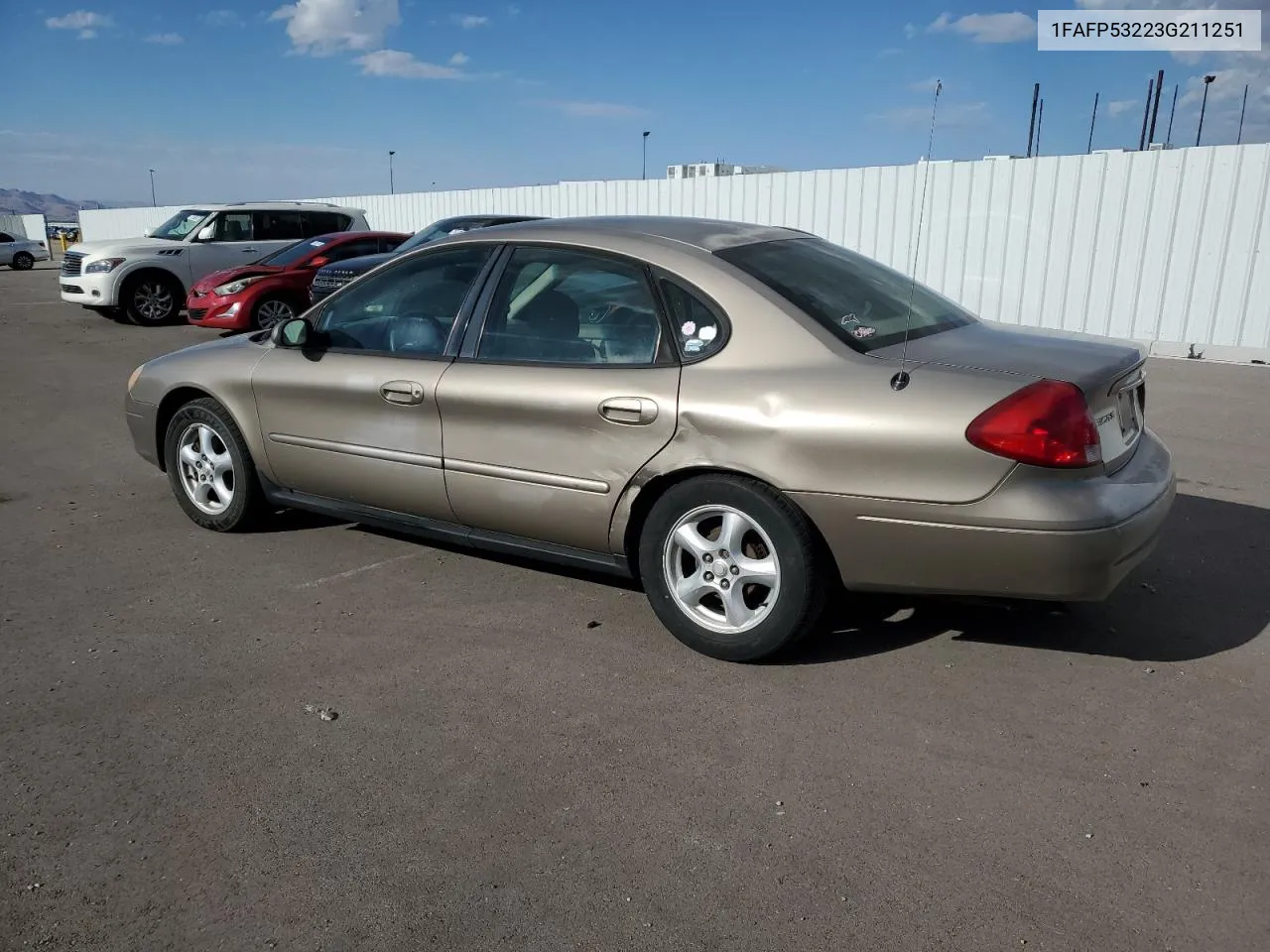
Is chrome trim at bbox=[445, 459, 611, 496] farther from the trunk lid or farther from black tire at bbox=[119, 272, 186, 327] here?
black tire at bbox=[119, 272, 186, 327]

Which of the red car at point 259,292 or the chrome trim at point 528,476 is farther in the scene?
the red car at point 259,292

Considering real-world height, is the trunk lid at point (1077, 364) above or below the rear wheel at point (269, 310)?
above

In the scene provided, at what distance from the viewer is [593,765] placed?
322 cm

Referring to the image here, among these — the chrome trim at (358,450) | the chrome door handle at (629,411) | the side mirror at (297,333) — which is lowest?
the chrome trim at (358,450)

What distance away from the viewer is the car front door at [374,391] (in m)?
4.58

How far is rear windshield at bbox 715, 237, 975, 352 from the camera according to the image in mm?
3885

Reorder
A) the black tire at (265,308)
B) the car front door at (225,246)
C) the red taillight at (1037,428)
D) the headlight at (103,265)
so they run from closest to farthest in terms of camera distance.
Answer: the red taillight at (1037,428) < the black tire at (265,308) < the headlight at (103,265) < the car front door at (225,246)

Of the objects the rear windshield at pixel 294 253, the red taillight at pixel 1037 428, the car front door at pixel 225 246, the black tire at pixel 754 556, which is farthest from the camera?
the car front door at pixel 225 246

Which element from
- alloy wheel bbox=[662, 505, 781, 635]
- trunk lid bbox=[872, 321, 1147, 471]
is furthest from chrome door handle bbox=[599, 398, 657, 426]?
trunk lid bbox=[872, 321, 1147, 471]

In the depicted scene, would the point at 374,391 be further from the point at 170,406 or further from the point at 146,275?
the point at 146,275

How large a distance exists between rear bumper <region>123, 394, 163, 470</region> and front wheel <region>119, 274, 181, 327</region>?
1163 cm

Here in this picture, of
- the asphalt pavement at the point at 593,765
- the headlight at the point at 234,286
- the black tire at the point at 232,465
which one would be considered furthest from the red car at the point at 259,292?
the asphalt pavement at the point at 593,765

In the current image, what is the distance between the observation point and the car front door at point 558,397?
3977 millimetres

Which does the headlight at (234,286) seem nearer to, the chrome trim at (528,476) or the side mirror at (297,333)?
the side mirror at (297,333)
